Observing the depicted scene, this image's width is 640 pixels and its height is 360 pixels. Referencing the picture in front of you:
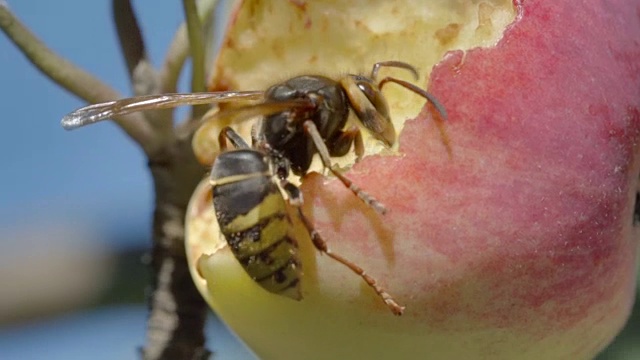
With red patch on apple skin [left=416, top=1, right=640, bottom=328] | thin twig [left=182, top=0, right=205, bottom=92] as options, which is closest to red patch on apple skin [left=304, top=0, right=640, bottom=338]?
red patch on apple skin [left=416, top=1, right=640, bottom=328]

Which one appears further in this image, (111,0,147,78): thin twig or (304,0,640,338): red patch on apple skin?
(111,0,147,78): thin twig

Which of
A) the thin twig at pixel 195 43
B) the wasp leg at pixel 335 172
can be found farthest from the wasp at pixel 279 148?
the thin twig at pixel 195 43

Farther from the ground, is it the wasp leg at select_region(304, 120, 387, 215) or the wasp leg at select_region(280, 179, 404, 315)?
the wasp leg at select_region(304, 120, 387, 215)

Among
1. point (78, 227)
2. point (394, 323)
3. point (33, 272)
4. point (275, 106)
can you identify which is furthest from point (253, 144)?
point (78, 227)

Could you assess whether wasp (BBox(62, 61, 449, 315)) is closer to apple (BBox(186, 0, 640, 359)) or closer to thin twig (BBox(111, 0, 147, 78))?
A: apple (BBox(186, 0, 640, 359))

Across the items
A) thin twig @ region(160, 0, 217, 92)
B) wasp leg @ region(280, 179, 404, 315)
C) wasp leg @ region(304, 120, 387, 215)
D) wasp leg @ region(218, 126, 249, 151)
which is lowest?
wasp leg @ region(280, 179, 404, 315)

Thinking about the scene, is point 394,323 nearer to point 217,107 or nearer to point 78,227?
point 217,107

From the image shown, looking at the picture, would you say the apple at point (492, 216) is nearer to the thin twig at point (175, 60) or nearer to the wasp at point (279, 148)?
the wasp at point (279, 148)
